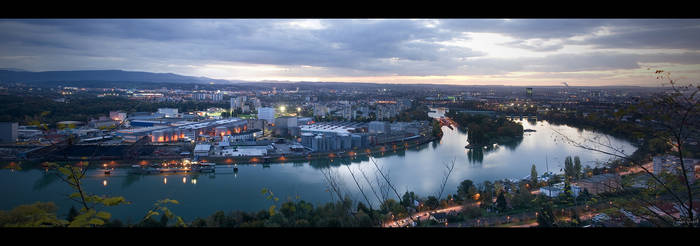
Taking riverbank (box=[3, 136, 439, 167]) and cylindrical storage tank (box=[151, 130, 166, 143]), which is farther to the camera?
cylindrical storage tank (box=[151, 130, 166, 143])

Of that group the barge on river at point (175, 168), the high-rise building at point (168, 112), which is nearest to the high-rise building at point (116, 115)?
the barge on river at point (175, 168)

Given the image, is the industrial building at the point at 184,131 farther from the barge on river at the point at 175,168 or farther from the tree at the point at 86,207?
the tree at the point at 86,207

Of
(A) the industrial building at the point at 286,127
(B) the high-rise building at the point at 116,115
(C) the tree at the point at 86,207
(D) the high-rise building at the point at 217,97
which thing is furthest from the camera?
(D) the high-rise building at the point at 217,97

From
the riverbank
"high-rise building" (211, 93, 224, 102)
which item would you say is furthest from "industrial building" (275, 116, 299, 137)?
"high-rise building" (211, 93, 224, 102)

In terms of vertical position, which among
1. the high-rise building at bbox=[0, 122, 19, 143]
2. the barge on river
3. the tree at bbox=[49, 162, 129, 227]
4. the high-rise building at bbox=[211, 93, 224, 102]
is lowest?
the barge on river

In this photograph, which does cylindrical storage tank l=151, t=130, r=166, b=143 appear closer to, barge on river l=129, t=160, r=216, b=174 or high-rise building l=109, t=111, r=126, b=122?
high-rise building l=109, t=111, r=126, b=122

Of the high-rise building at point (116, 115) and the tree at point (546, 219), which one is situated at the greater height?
the high-rise building at point (116, 115)

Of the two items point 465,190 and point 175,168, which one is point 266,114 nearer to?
point 175,168

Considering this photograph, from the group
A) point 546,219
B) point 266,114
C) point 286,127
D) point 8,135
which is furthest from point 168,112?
point 546,219
